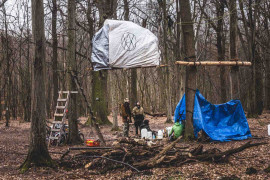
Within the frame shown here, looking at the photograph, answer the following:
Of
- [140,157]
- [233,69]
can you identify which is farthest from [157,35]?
[140,157]

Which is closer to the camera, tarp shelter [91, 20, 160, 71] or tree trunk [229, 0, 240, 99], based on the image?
tarp shelter [91, 20, 160, 71]

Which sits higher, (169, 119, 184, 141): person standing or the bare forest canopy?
the bare forest canopy

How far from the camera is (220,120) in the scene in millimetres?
11250

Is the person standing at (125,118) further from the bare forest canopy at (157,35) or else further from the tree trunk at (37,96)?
the tree trunk at (37,96)

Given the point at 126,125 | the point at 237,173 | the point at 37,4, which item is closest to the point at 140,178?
the point at 237,173

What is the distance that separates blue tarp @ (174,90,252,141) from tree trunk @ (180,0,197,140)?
0.18m

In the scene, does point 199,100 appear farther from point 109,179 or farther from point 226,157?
point 109,179

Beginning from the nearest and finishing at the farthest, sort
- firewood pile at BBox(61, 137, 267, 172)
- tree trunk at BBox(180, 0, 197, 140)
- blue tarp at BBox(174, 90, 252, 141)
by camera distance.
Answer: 1. firewood pile at BBox(61, 137, 267, 172)
2. blue tarp at BBox(174, 90, 252, 141)
3. tree trunk at BBox(180, 0, 197, 140)

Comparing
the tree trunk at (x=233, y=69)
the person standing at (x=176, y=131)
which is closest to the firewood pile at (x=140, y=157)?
the person standing at (x=176, y=131)

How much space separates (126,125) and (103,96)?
5759mm

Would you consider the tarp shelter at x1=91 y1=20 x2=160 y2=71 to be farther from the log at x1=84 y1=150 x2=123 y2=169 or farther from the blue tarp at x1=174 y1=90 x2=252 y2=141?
the log at x1=84 y1=150 x2=123 y2=169

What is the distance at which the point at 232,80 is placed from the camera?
12875mm

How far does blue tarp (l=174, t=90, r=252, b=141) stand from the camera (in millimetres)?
10742

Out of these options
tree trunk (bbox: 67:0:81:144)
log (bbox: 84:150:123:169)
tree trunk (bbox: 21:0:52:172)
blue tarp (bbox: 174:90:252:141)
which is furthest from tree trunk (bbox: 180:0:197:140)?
tree trunk (bbox: 21:0:52:172)
